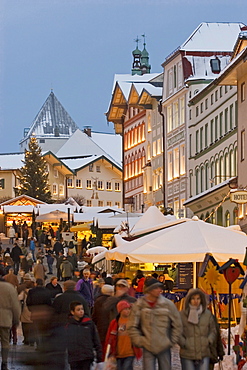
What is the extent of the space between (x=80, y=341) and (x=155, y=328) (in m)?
0.90

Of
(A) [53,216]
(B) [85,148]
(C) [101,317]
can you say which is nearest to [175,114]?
(A) [53,216]

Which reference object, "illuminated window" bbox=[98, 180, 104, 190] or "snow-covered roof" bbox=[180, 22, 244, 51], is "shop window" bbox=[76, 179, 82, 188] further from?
"snow-covered roof" bbox=[180, 22, 244, 51]

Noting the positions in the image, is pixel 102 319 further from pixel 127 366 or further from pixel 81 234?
pixel 81 234

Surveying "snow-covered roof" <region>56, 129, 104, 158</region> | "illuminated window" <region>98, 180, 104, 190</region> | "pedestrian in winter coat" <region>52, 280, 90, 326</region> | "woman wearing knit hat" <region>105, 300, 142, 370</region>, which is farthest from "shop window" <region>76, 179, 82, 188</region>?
"woman wearing knit hat" <region>105, 300, 142, 370</region>

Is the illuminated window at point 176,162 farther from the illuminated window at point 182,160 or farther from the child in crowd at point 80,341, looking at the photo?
the child in crowd at point 80,341

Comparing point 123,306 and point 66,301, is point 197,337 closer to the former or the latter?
point 123,306

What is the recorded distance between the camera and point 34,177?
11631 centimetres

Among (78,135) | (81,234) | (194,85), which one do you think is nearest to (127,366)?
(194,85)

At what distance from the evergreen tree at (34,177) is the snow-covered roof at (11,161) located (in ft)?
31.4

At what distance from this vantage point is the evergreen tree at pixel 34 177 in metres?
115

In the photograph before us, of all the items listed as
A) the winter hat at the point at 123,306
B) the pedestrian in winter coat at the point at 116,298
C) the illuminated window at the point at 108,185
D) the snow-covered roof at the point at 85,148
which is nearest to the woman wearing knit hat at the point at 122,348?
the winter hat at the point at 123,306

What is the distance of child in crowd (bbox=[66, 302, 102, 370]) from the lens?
1268 centimetres

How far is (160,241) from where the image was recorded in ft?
75.7

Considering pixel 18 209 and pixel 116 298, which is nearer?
pixel 116 298
